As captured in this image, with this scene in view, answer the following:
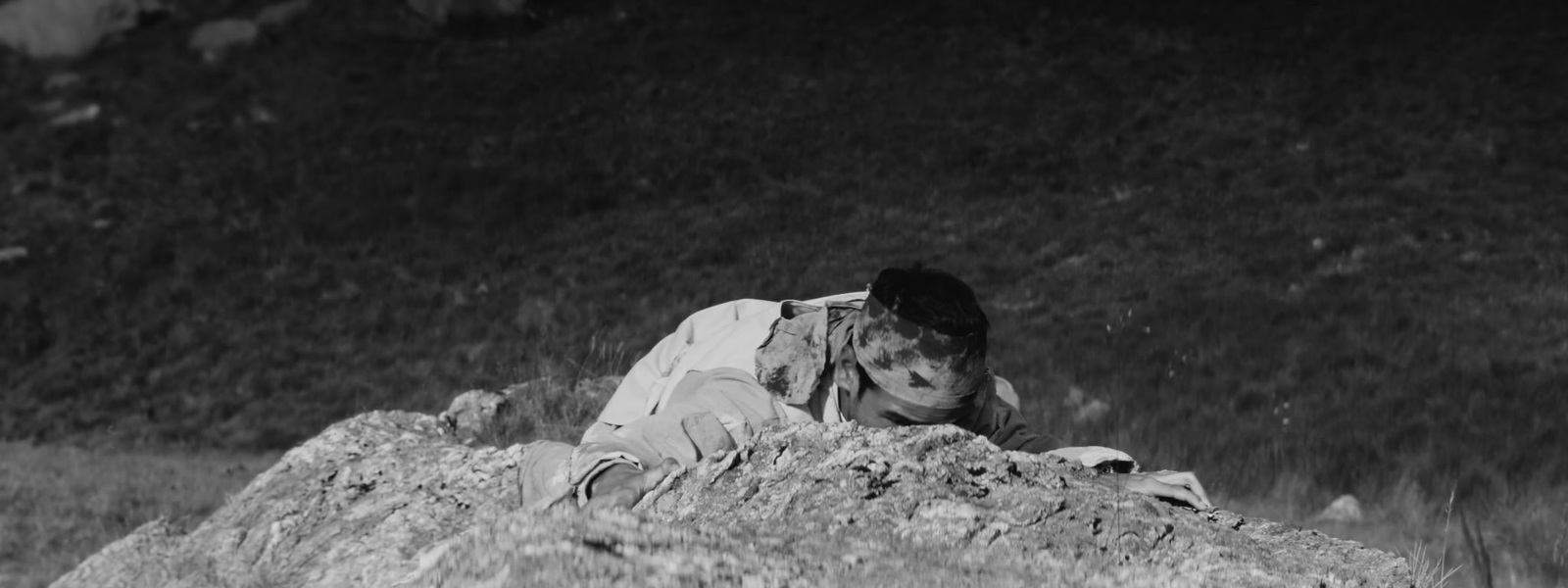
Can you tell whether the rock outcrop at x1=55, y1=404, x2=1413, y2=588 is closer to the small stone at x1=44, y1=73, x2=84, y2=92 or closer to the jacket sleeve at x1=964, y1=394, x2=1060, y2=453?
the jacket sleeve at x1=964, y1=394, x2=1060, y2=453

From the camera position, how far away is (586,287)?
1380cm

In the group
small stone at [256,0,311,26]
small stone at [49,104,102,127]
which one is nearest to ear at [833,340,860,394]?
small stone at [49,104,102,127]

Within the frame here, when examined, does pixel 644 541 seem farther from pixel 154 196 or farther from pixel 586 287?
pixel 154 196

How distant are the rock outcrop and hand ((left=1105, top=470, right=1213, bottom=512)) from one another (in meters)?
0.09

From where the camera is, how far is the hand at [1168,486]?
10.6ft

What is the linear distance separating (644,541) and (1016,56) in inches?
666

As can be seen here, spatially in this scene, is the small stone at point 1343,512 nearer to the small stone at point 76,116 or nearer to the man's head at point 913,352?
the man's head at point 913,352

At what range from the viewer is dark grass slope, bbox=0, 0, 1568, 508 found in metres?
10.1

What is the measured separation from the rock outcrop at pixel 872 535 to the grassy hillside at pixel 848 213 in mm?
5238

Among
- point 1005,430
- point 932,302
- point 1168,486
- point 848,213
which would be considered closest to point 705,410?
point 932,302

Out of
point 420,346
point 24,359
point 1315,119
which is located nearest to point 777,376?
point 420,346

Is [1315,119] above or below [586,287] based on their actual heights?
above

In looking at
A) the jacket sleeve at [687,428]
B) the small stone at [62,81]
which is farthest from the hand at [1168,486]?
the small stone at [62,81]

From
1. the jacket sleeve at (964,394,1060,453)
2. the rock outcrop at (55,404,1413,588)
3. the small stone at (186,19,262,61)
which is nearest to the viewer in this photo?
the rock outcrop at (55,404,1413,588)
